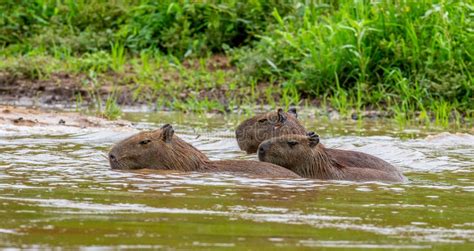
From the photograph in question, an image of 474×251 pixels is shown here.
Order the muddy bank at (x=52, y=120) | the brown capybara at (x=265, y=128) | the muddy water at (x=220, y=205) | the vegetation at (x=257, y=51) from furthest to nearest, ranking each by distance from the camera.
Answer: the vegetation at (x=257, y=51) < the muddy bank at (x=52, y=120) < the brown capybara at (x=265, y=128) < the muddy water at (x=220, y=205)

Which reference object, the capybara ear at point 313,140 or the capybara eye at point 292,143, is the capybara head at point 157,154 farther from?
the capybara ear at point 313,140

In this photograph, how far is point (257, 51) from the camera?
43.8ft

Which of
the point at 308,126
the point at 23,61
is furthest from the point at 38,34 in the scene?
the point at 308,126

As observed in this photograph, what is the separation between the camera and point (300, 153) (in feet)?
25.2

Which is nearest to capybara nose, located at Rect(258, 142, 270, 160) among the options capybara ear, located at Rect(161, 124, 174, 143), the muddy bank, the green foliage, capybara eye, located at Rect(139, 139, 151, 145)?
capybara ear, located at Rect(161, 124, 174, 143)

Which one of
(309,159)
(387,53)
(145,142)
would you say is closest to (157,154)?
(145,142)

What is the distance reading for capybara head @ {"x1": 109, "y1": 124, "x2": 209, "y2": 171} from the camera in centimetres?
760

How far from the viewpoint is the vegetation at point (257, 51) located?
12.0 metres

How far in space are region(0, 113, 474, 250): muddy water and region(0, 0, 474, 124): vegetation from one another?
9.55 ft

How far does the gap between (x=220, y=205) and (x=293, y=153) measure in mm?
2067

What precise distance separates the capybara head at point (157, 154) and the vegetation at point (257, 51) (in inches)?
145

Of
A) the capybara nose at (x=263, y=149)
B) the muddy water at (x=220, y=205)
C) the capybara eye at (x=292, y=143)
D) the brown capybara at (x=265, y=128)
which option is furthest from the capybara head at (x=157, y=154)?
the brown capybara at (x=265, y=128)

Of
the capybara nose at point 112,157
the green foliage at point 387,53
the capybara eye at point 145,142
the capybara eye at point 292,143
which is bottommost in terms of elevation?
the capybara nose at point 112,157

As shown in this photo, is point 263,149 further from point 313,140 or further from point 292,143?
point 313,140
